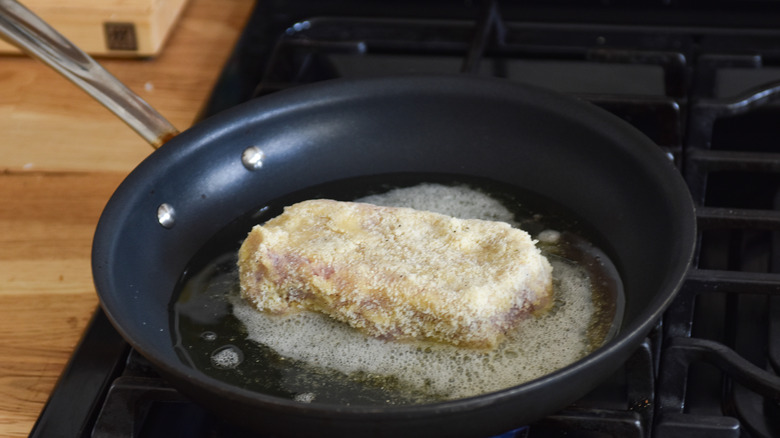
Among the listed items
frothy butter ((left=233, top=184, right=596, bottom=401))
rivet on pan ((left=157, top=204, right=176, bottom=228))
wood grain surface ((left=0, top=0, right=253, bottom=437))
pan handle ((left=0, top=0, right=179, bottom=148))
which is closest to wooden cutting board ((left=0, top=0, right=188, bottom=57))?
wood grain surface ((left=0, top=0, right=253, bottom=437))

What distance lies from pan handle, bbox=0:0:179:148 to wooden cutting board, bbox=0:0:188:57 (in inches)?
13.5

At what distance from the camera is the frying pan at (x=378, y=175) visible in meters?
0.63

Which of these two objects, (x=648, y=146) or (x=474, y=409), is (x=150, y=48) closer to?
(x=648, y=146)

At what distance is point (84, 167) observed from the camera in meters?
1.14

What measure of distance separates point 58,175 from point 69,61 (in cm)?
25

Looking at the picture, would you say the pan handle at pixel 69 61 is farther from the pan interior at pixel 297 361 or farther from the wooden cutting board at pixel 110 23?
the wooden cutting board at pixel 110 23

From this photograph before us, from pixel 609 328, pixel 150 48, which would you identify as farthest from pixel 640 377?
pixel 150 48

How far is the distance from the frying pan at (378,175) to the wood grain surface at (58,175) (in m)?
0.13

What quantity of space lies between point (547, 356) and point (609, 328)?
7 centimetres

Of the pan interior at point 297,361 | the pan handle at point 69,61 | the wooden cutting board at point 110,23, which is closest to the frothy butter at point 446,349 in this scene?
the pan interior at point 297,361

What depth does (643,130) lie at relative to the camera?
1.21 metres

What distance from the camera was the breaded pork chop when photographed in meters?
0.78

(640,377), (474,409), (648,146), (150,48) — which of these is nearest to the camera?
(474,409)

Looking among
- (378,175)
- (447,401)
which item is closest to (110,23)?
(378,175)
